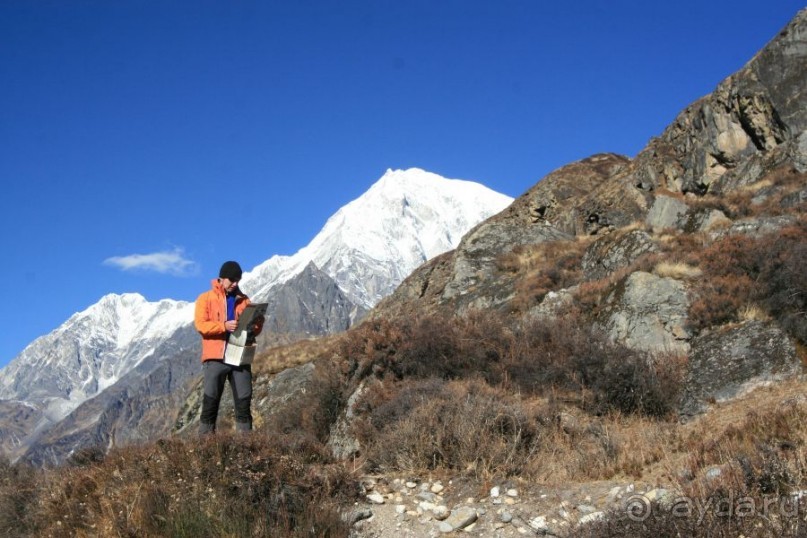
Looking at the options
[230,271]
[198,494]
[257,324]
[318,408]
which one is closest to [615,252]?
[318,408]

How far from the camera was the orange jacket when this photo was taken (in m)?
7.47

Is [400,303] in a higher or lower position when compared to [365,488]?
higher

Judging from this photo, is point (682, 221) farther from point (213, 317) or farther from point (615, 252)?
point (213, 317)

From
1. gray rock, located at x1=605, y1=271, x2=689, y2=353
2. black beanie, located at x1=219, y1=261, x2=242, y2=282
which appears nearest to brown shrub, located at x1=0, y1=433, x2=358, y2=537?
black beanie, located at x1=219, y1=261, x2=242, y2=282

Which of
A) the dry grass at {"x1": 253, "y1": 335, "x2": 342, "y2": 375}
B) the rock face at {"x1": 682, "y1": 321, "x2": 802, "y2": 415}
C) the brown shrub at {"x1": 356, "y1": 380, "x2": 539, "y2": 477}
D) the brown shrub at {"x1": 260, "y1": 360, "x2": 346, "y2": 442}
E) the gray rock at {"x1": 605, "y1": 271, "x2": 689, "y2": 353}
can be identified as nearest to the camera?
the brown shrub at {"x1": 356, "y1": 380, "x2": 539, "y2": 477}

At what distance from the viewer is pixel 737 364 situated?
8656 millimetres

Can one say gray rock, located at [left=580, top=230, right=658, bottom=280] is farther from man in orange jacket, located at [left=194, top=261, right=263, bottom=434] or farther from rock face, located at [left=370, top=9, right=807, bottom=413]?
man in orange jacket, located at [left=194, top=261, right=263, bottom=434]

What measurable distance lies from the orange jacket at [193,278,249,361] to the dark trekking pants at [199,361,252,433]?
17 cm

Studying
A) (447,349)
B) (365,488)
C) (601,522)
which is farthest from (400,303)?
(601,522)

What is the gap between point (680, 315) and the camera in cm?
1051

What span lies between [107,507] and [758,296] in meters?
10.3

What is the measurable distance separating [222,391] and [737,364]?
7.60 meters

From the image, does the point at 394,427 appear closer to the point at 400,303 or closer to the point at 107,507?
the point at 107,507

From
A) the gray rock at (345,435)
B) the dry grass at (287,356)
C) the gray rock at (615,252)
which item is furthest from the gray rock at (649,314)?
the dry grass at (287,356)
